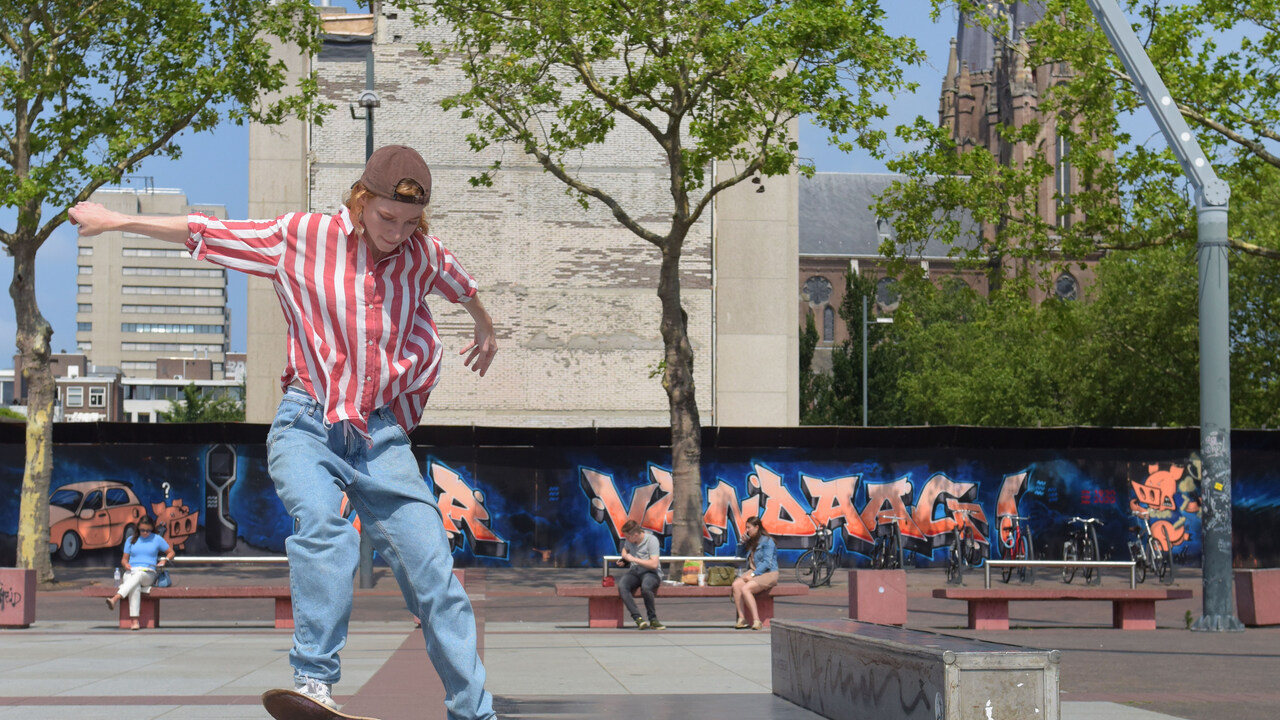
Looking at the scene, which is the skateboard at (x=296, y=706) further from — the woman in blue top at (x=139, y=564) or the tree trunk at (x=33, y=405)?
the tree trunk at (x=33, y=405)

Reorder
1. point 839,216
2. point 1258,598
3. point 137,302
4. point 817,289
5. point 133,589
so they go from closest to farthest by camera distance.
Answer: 1. point 133,589
2. point 1258,598
3. point 817,289
4. point 839,216
5. point 137,302

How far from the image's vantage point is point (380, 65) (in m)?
32.5

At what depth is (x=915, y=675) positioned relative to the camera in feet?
17.9

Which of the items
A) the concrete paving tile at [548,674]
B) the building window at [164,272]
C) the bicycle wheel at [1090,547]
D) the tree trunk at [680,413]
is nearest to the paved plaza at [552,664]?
the concrete paving tile at [548,674]

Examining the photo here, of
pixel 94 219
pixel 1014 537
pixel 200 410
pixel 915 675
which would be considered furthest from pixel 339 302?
pixel 200 410

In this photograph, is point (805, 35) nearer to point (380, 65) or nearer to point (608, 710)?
point (608, 710)

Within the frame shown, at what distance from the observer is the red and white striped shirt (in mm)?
3842

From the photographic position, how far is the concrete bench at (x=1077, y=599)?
1429 cm

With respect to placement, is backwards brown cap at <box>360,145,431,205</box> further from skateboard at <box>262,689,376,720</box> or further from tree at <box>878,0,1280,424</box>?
tree at <box>878,0,1280,424</box>

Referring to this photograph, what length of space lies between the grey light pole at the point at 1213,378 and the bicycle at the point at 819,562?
843cm

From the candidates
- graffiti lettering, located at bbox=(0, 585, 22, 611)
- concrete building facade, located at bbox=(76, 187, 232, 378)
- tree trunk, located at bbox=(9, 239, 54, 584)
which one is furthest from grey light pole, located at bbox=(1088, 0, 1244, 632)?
concrete building facade, located at bbox=(76, 187, 232, 378)

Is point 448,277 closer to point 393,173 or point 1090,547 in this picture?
point 393,173

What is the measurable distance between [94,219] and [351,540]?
128 cm

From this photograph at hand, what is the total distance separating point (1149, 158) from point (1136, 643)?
10156 mm
